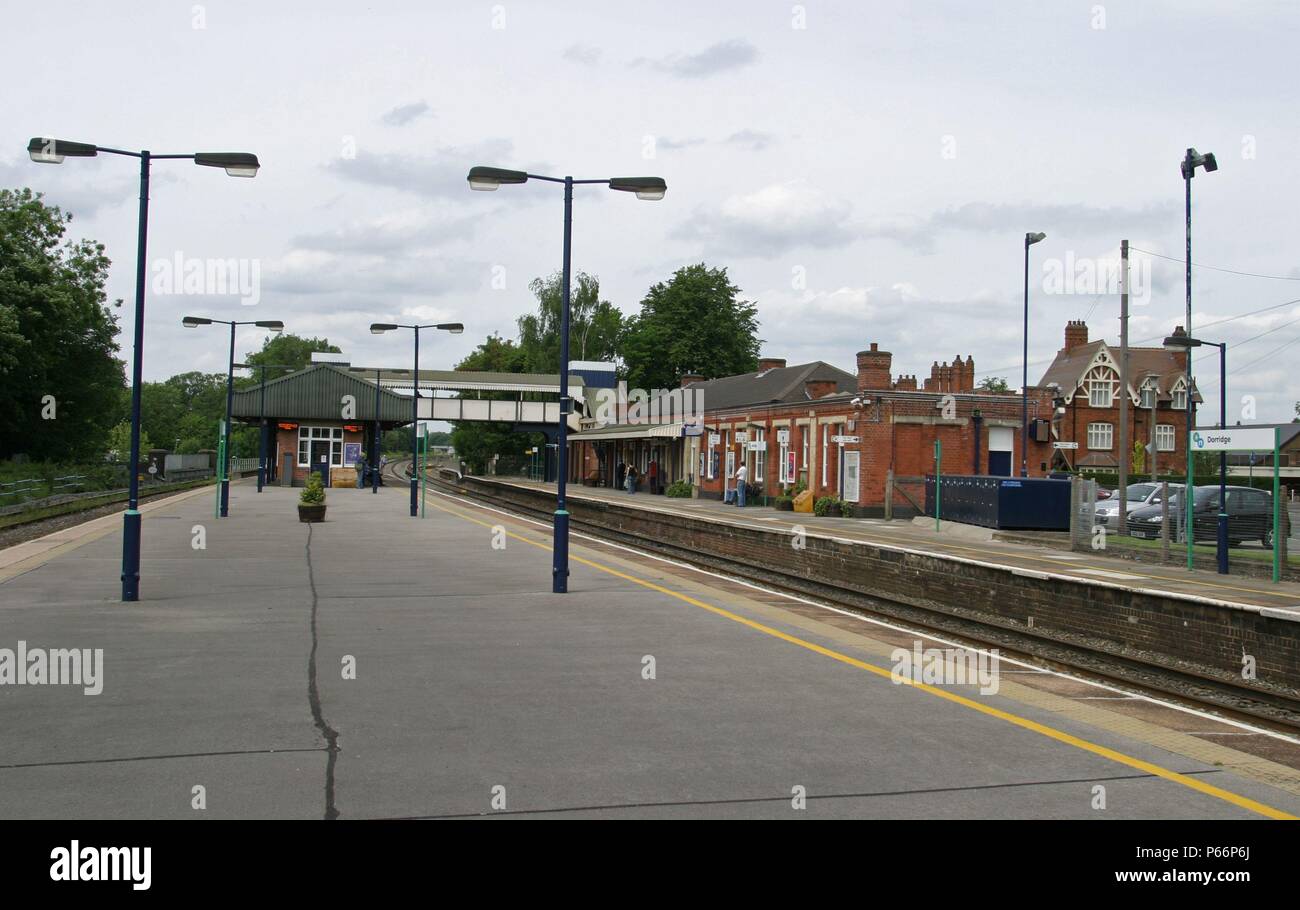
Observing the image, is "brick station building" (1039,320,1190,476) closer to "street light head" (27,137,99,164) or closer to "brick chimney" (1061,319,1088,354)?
"brick chimney" (1061,319,1088,354)

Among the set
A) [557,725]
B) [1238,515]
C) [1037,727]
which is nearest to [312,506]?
[1238,515]

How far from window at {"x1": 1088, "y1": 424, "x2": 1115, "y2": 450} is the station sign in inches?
1682

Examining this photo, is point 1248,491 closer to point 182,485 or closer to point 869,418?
point 869,418

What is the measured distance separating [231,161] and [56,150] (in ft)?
6.66

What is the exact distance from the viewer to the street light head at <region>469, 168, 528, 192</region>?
15.4 m

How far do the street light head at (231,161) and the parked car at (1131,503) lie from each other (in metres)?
24.2

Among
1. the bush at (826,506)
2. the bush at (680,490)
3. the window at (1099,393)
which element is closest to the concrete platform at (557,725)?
the bush at (826,506)

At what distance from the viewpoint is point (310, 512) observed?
29.3 meters

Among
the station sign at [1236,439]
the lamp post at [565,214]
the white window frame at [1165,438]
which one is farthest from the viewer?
the white window frame at [1165,438]

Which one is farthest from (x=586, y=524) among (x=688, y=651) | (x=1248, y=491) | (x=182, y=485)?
(x=182, y=485)

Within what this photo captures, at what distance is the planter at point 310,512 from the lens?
29.2 meters

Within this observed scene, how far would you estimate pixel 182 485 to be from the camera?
6775 centimetres

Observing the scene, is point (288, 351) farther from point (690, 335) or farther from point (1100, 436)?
point (1100, 436)

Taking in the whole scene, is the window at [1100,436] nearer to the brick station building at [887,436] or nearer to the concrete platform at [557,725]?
the brick station building at [887,436]
